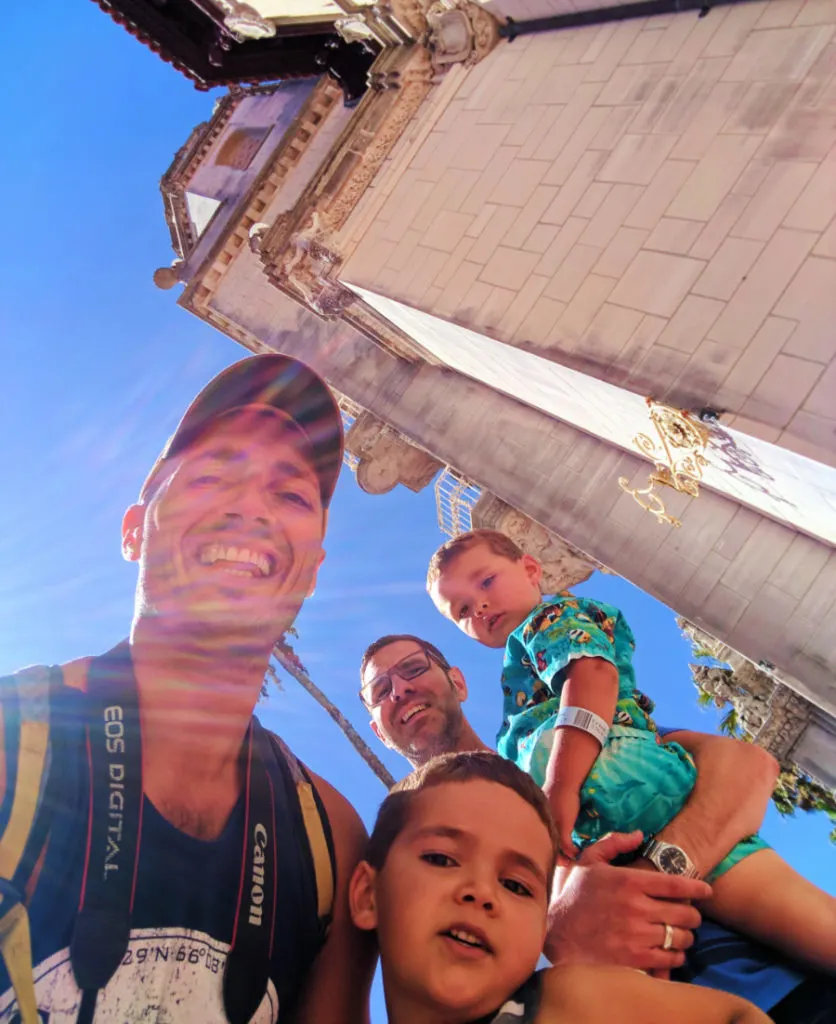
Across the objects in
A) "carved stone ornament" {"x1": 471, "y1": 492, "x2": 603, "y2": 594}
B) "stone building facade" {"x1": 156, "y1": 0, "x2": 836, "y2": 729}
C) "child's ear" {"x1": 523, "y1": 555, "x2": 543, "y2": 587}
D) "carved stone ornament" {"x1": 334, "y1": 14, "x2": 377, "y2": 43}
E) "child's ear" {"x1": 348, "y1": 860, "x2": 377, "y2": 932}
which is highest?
"carved stone ornament" {"x1": 334, "y1": 14, "x2": 377, "y2": 43}

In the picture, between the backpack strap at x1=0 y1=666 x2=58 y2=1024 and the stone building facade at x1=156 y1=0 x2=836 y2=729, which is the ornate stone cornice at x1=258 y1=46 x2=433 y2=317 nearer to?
the stone building facade at x1=156 y1=0 x2=836 y2=729

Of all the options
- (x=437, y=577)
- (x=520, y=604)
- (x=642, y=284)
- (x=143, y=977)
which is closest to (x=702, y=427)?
(x=642, y=284)

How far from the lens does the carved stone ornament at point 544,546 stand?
12.3m

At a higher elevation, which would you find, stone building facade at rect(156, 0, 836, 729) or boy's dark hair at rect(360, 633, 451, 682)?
stone building facade at rect(156, 0, 836, 729)

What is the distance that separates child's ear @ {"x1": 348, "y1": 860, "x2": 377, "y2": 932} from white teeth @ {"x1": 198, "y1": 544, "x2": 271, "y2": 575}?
1.22 metres

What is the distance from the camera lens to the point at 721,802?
3.55m

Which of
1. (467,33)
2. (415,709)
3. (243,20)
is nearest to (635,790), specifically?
(415,709)

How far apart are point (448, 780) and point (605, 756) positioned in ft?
4.28

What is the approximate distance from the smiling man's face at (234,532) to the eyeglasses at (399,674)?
197 centimetres

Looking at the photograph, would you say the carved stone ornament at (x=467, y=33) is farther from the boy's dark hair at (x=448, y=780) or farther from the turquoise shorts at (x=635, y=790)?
the boy's dark hair at (x=448, y=780)

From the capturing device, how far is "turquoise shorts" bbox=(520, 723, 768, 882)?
3537 millimetres

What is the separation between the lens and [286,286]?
1005 cm

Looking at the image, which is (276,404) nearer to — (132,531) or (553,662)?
(132,531)

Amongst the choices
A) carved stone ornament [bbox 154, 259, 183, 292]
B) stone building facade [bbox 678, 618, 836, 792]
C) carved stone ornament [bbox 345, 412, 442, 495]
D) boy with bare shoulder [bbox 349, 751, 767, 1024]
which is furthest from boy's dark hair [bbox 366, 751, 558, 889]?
carved stone ornament [bbox 154, 259, 183, 292]
